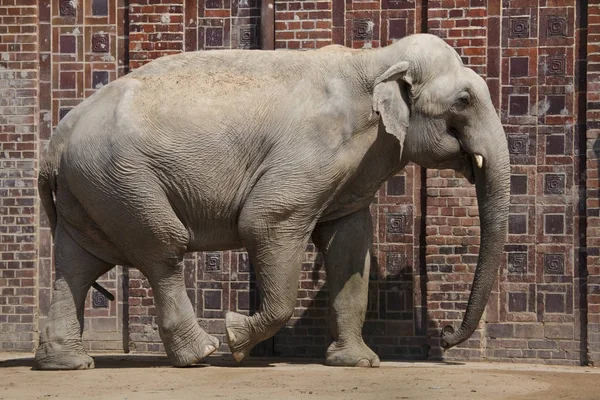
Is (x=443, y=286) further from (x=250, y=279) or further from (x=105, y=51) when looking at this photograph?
(x=105, y=51)

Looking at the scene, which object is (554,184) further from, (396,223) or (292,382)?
(292,382)

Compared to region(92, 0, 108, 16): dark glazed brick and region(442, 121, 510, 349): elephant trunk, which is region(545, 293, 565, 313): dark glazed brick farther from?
region(92, 0, 108, 16): dark glazed brick

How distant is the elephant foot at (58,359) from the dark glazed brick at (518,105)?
158 inches

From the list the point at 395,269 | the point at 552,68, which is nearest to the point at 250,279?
the point at 395,269

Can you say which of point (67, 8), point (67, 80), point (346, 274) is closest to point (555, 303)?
point (346, 274)

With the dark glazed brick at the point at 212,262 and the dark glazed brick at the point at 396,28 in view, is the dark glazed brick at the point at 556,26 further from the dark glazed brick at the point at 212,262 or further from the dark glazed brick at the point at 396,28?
the dark glazed brick at the point at 212,262

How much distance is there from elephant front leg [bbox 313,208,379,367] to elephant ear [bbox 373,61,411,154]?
86 centimetres

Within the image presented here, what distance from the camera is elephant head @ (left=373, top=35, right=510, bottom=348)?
408 inches

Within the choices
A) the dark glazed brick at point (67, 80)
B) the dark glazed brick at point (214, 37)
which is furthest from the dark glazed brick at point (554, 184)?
the dark glazed brick at point (67, 80)

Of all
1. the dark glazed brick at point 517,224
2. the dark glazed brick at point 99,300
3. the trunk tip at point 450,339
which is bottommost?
the trunk tip at point 450,339

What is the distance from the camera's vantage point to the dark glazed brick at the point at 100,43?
501 inches

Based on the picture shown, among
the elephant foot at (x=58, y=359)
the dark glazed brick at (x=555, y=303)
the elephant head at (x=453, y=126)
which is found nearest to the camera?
the elephant head at (x=453, y=126)

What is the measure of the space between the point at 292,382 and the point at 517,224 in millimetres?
3106

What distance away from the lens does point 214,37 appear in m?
12.5
